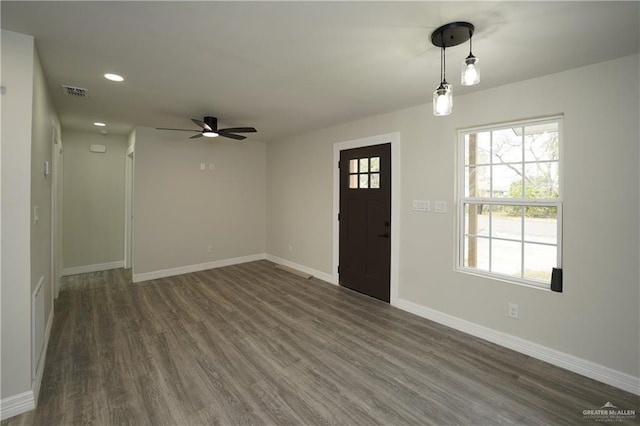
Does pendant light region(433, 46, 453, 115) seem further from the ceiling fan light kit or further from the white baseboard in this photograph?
the white baseboard

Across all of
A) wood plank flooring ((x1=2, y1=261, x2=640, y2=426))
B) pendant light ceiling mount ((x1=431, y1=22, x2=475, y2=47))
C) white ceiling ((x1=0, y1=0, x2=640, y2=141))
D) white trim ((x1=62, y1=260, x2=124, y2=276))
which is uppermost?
white ceiling ((x1=0, y1=0, x2=640, y2=141))

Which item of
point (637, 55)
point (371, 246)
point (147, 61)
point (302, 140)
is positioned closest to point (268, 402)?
point (371, 246)

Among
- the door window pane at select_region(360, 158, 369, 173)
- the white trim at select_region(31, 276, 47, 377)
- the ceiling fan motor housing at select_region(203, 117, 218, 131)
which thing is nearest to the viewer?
the white trim at select_region(31, 276, 47, 377)

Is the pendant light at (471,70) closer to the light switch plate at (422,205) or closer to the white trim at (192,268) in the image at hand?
the light switch plate at (422,205)

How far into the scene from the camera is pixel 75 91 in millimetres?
3023

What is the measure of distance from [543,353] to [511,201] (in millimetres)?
1400

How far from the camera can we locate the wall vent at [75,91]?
2.94 metres

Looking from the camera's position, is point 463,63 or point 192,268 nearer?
point 463,63

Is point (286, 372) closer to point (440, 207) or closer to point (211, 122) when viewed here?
point (440, 207)

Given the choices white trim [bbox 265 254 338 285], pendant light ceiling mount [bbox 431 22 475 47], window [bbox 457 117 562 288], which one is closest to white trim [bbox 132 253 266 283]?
white trim [bbox 265 254 338 285]

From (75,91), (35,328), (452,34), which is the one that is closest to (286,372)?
(35,328)

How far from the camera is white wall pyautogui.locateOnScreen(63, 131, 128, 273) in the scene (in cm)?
508

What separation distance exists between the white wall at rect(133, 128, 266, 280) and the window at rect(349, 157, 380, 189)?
259cm

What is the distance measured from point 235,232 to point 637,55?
228 inches
